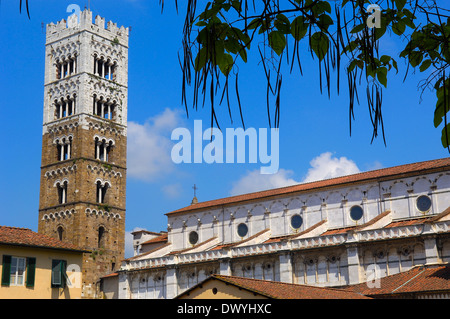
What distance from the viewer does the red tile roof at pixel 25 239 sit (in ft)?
87.6

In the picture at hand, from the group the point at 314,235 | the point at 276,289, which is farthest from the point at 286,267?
the point at 276,289

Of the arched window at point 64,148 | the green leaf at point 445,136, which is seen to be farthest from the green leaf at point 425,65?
the arched window at point 64,148

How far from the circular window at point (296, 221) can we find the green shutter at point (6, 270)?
24.4 metres

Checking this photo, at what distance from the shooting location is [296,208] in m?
45.9

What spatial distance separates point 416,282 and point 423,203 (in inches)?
405

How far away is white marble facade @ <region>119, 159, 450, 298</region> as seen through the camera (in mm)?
37281

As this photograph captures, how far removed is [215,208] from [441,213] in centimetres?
1985

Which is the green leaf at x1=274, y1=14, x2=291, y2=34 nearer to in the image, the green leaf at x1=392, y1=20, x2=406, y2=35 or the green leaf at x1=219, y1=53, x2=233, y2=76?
the green leaf at x1=219, y1=53, x2=233, y2=76

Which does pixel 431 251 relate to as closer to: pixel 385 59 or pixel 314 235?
pixel 314 235

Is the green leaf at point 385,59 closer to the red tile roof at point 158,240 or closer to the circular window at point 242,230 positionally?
the circular window at point 242,230

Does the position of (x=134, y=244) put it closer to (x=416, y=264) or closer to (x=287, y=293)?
(x=416, y=264)

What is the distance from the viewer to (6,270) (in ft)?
84.7
